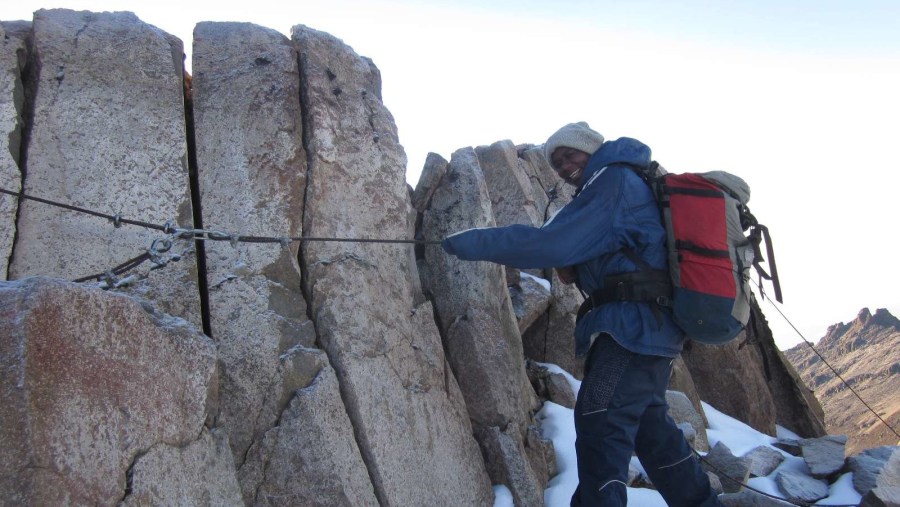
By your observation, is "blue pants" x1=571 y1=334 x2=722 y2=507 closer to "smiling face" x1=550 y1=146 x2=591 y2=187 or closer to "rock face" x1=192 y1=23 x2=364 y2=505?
"smiling face" x1=550 y1=146 x2=591 y2=187

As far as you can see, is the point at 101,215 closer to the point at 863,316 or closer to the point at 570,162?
the point at 570,162

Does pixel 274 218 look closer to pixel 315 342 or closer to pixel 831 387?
pixel 315 342

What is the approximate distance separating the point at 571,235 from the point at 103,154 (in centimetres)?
340

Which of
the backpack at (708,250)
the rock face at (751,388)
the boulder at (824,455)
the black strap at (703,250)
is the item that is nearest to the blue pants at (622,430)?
the backpack at (708,250)

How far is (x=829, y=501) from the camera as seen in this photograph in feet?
23.2

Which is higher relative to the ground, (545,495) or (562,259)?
(562,259)

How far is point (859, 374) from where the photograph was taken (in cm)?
2600

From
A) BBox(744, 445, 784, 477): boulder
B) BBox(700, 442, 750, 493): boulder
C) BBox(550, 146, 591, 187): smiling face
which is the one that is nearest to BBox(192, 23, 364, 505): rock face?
BBox(550, 146, 591, 187): smiling face

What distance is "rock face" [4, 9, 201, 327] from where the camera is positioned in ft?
17.2

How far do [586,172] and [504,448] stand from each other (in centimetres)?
248

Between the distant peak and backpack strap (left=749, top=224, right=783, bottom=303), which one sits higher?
backpack strap (left=749, top=224, right=783, bottom=303)

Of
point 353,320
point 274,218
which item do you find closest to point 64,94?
point 274,218

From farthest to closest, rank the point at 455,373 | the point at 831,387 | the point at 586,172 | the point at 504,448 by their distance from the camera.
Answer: the point at 831,387
the point at 455,373
the point at 504,448
the point at 586,172

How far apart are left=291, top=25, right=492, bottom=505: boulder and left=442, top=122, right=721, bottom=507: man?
1.12 metres
